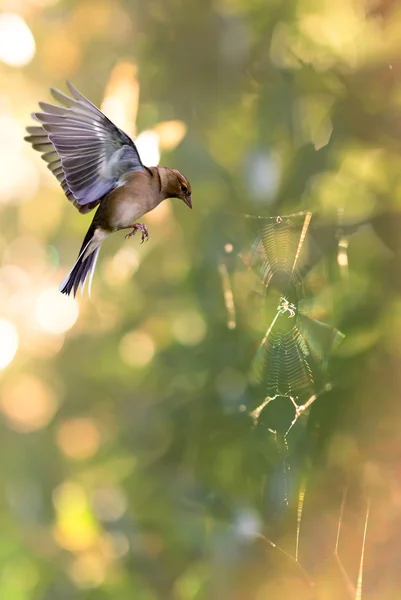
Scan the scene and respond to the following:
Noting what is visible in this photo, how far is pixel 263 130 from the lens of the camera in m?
0.84

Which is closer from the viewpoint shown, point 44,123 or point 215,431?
point 44,123

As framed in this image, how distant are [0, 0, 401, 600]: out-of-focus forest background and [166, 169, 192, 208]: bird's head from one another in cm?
3

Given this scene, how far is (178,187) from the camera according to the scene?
779mm

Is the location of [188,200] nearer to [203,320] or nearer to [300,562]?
[203,320]

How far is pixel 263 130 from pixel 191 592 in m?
0.66

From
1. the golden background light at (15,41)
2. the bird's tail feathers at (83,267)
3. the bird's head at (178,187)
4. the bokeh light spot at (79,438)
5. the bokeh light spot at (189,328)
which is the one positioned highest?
the golden background light at (15,41)

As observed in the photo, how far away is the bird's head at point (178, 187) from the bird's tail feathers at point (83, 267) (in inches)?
4.6

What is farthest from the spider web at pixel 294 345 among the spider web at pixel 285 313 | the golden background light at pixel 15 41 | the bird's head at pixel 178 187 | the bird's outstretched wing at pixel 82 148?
the golden background light at pixel 15 41

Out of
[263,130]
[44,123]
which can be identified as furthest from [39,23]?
[263,130]

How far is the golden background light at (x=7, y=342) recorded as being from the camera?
30.2 inches

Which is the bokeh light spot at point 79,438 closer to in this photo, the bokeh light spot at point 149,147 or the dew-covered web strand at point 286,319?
the dew-covered web strand at point 286,319

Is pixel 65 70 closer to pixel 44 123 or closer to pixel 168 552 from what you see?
pixel 44 123

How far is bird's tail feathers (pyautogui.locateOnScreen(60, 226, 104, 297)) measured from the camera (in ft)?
2.49

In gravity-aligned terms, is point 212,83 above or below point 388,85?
above
